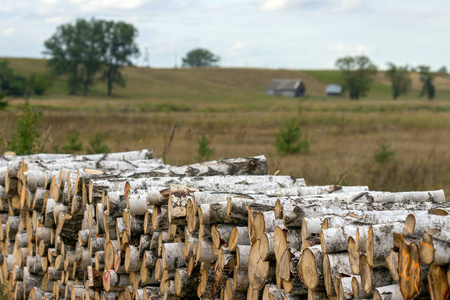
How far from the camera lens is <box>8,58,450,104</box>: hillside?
3039 inches

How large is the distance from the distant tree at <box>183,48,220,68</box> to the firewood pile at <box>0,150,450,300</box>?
142357 mm

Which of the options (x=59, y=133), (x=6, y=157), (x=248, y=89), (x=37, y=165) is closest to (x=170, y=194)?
(x=37, y=165)

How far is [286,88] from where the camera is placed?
302ft

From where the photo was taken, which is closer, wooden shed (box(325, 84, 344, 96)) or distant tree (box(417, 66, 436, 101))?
distant tree (box(417, 66, 436, 101))

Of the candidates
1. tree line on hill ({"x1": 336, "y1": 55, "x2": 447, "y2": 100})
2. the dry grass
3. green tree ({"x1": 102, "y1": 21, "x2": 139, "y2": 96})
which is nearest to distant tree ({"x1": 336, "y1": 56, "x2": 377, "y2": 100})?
tree line on hill ({"x1": 336, "y1": 55, "x2": 447, "y2": 100})

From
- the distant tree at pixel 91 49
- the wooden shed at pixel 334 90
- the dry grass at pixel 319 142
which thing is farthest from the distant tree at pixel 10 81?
the wooden shed at pixel 334 90

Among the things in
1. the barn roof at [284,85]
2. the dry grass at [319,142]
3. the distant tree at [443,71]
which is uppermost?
the distant tree at [443,71]

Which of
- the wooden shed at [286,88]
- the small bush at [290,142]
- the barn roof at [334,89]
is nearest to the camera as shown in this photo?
the small bush at [290,142]

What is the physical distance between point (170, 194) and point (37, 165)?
2.77 metres

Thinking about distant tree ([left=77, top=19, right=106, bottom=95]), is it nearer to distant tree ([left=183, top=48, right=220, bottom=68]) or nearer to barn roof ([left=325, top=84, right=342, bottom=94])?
barn roof ([left=325, top=84, right=342, bottom=94])

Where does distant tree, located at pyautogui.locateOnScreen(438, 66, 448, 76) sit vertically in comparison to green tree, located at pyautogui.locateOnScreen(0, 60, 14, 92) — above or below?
above

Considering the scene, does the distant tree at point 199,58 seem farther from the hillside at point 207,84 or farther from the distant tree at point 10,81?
the distant tree at point 10,81

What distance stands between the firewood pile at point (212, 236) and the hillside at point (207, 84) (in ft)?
208

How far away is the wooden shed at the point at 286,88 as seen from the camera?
91.2 metres
